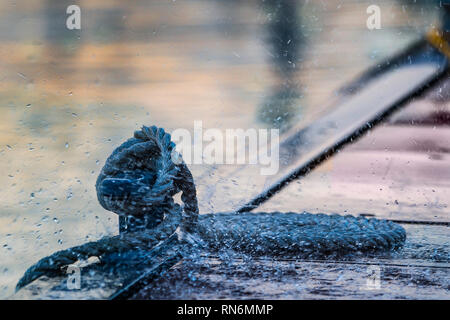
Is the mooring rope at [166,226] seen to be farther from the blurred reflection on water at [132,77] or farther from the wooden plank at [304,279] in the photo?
the blurred reflection on water at [132,77]

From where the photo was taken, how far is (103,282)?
1124 millimetres

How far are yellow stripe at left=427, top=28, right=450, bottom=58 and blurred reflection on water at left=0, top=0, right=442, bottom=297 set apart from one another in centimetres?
41

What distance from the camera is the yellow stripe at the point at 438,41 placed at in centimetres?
438

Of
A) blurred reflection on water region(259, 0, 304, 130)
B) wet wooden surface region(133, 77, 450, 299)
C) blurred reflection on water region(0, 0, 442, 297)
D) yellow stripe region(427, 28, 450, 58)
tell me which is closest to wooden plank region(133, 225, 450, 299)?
wet wooden surface region(133, 77, 450, 299)

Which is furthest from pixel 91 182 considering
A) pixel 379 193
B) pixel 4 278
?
pixel 379 193

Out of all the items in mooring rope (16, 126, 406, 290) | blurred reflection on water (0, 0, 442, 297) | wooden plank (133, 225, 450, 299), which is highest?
blurred reflection on water (0, 0, 442, 297)

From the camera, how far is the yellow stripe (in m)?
4.38

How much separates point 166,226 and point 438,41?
3.82 meters

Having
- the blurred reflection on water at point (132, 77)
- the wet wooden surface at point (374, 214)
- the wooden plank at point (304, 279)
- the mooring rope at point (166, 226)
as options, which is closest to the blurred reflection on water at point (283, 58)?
the blurred reflection on water at point (132, 77)

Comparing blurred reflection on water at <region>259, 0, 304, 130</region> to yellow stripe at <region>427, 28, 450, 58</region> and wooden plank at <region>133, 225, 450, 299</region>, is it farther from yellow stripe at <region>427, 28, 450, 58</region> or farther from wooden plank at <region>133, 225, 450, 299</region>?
wooden plank at <region>133, 225, 450, 299</region>

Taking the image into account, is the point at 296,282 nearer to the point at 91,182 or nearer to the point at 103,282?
the point at 103,282

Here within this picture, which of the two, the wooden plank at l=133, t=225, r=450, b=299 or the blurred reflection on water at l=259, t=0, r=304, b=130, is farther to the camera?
the blurred reflection on water at l=259, t=0, r=304, b=130
